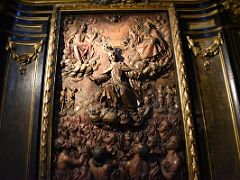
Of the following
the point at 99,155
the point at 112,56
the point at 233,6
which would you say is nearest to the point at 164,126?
the point at 99,155

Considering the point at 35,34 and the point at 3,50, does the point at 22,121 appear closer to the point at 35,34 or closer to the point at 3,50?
the point at 3,50

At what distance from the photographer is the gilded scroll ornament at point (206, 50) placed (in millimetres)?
5832

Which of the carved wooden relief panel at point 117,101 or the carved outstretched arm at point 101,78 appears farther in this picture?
the carved outstretched arm at point 101,78

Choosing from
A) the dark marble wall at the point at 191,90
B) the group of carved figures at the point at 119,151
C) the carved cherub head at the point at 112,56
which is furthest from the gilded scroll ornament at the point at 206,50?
the carved cherub head at the point at 112,56

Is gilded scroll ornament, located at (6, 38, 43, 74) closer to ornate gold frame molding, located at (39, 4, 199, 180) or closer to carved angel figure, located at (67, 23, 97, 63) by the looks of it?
ornate gold frame molding, located at (39, 4, 199, 180)

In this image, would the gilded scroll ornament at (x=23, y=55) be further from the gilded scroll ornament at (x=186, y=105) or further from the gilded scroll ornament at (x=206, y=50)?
the gilded scroll ornament at (x=206, y=50)

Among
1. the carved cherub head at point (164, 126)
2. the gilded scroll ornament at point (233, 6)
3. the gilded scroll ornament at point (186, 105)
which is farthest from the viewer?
the gilded scroll ornament at point (233, 6)

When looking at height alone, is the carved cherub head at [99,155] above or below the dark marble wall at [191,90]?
below

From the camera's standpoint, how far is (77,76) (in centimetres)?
564

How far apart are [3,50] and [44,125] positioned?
6.70ft

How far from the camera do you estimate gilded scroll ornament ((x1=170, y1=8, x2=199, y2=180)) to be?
4.77 meters

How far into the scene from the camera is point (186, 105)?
5203mm

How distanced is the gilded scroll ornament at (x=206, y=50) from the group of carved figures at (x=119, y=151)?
1.62 metres

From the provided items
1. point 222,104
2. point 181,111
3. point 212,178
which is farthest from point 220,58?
point 212,178
